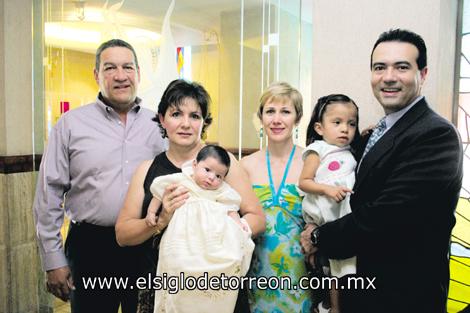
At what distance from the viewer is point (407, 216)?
1271 millimetres

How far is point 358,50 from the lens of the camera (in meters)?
1.89

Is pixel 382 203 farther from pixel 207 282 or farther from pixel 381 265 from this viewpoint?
pixel 207 282

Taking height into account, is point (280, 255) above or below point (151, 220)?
below

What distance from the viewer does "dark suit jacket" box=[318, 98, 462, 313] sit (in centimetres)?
124

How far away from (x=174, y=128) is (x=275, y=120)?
436 mm

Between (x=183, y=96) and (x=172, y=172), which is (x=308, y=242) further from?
(x=183, y=96)

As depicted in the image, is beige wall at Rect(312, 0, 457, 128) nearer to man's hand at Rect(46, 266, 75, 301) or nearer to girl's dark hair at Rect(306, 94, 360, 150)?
girl's dark hair at Rect(306, 94, 360, 150)

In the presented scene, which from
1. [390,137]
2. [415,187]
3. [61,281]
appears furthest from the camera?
[61,281]

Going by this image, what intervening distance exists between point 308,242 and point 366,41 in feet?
3.26

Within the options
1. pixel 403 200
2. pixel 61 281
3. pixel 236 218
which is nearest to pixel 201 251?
pixel 236 218

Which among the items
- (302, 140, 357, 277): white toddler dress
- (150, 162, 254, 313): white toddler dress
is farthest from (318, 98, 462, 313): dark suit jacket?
(150, 162, 254, 313): white toddler dress

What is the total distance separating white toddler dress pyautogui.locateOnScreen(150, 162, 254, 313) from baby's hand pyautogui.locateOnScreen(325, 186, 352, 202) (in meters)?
0.35

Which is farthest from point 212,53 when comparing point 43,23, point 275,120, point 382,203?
point 382,203

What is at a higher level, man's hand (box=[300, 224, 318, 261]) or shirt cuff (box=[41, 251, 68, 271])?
man's hand (box=[300, 224, 318, 261])
